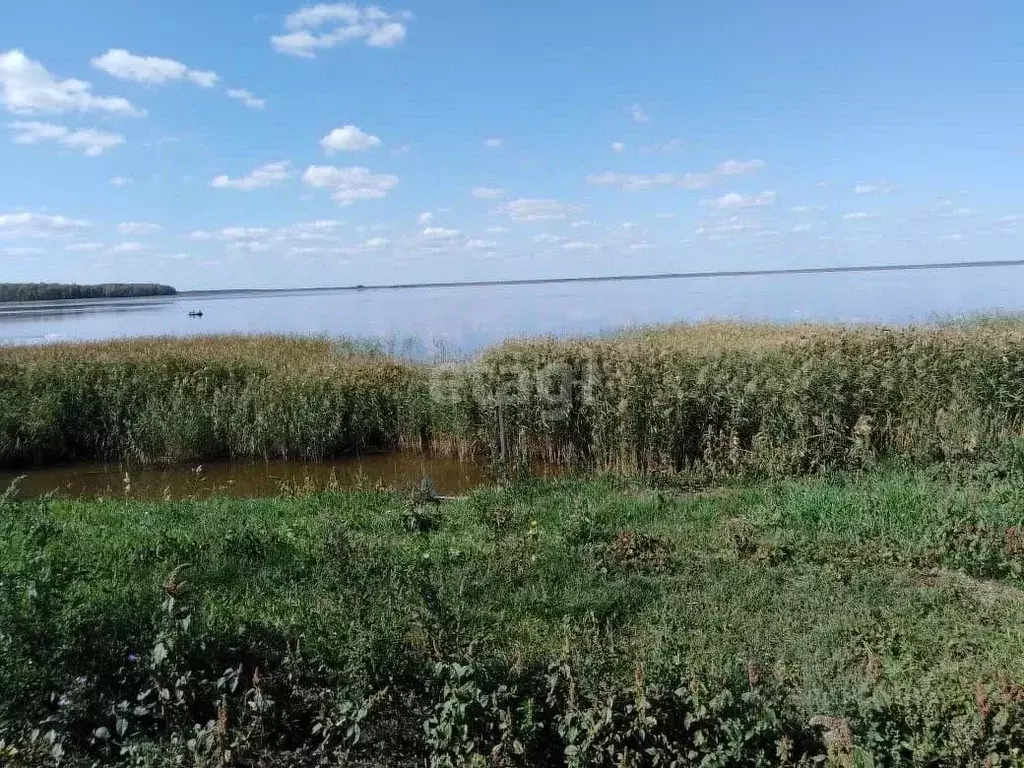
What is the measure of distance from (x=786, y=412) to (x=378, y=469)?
7.06 metres

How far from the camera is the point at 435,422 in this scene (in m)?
13.5

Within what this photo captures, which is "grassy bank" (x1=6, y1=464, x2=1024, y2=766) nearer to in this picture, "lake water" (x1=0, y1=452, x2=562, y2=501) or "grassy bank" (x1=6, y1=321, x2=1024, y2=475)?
"grassy bank" (x1=6, y1=321, x2=1024, y2=475)

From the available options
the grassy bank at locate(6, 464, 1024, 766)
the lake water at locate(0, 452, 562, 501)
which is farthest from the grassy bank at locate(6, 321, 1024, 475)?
the grassy bank at locate(6, 464, 1024, 766)

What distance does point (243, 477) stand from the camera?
12781 millimetres

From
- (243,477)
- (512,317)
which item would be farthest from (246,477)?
(512,317)

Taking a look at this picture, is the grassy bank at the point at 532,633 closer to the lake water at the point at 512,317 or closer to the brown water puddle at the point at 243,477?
the brown water puddle at the point at 243,477

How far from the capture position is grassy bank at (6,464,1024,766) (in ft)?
11.3

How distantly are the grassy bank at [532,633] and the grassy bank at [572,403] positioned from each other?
225cm

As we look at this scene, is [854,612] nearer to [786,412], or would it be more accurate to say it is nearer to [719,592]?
[719,592]

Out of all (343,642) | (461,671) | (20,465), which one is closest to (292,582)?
(343,642)

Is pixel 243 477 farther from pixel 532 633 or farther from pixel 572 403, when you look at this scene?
pixel 532 633

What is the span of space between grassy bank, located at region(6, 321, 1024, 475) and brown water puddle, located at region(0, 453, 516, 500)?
435 millimetres

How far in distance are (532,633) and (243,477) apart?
9096mm

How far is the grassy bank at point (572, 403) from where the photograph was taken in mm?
10255
